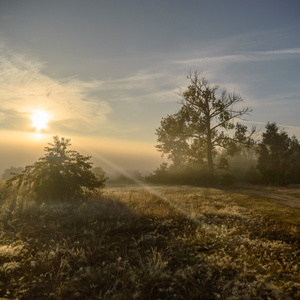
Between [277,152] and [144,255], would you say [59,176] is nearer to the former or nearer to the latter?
[144,255]

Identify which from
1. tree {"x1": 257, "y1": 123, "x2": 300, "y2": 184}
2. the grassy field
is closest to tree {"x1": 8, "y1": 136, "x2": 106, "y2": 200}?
the grassy field

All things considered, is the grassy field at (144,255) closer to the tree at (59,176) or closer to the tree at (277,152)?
the tree at (59,176)

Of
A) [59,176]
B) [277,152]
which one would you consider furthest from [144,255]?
[277,152]

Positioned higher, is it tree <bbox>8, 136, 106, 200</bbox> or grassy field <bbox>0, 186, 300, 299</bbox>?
tree <bbox>8, 136, 106, 200</bbox>

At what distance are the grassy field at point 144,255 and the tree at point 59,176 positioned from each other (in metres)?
2.07

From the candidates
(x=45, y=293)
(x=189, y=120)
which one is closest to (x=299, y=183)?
(x=189, y=120)

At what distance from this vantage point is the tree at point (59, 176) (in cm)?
1019

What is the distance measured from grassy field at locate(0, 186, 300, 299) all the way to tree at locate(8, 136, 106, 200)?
81.4 inches

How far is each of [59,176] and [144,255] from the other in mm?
6968

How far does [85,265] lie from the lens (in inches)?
176

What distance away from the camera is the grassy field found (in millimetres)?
3633

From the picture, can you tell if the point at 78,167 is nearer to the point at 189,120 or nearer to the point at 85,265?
the point at 85,265

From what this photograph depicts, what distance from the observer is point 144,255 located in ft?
16.3

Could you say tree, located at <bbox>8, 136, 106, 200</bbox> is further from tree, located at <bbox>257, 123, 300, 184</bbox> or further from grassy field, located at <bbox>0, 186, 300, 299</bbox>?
tree, located at <bbox>257, 123, 300, 184</bbox>
